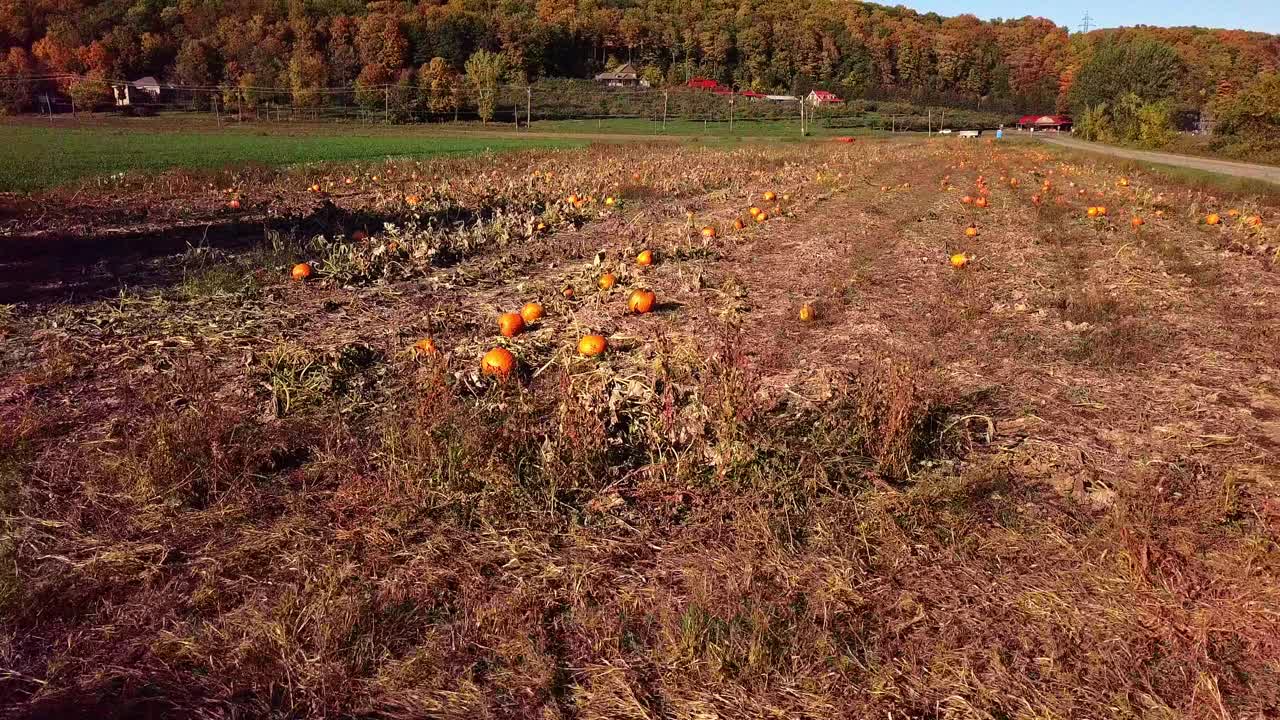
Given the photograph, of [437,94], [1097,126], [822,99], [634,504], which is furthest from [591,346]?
[822,99]

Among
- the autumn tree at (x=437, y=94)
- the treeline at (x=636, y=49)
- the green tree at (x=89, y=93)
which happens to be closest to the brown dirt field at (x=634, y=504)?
the treeline at (x=636, y=49)

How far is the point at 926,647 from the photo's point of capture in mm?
2568

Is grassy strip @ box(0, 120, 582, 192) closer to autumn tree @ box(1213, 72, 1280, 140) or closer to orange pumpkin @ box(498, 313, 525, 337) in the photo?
orange pumpkin @ box(498, 313, 525, 337)

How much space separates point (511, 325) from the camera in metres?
5.62

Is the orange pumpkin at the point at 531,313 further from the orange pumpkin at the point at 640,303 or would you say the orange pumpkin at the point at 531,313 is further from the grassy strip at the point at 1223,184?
the grassy strip at the point at 1223,184

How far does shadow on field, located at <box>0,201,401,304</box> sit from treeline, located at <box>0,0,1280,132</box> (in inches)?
1971

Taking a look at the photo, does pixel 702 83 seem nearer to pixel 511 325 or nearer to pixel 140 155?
pixel 140 155

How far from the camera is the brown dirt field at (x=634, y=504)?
2434 mm

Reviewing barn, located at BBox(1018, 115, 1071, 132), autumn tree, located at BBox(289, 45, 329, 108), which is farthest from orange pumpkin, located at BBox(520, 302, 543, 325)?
barn, located at BBox(1018, 115, 1071, 132)

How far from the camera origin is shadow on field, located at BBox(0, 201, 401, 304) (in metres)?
6.87

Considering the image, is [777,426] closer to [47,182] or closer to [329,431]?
[329,431]

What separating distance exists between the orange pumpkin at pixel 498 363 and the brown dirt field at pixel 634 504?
0.14m

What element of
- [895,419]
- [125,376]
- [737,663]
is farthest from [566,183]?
[737,663]

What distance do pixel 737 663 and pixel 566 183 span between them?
1494 centimetres
